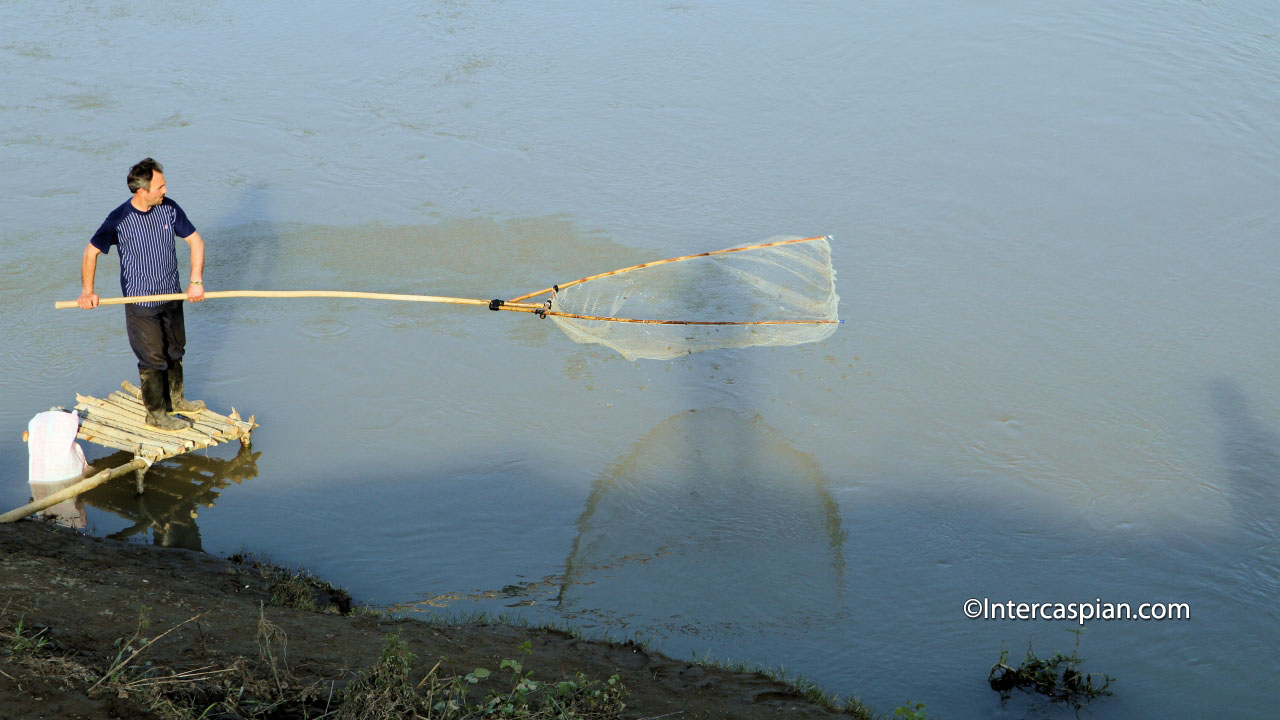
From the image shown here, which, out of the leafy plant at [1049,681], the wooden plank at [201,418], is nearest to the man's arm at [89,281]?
the wooden plank at [201,418]

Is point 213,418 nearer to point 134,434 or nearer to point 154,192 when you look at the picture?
point 134,434

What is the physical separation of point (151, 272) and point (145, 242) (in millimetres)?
157

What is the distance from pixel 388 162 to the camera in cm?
996

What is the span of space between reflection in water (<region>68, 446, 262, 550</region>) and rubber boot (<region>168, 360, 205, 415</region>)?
0.33 metres

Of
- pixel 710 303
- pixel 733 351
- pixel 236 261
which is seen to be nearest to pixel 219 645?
pixel 733 351

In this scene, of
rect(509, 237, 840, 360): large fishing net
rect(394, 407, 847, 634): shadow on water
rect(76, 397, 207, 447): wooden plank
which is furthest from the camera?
rect(509, 237, 840, 360): large fishing net

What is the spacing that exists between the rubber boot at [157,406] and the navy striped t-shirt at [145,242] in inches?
16.8

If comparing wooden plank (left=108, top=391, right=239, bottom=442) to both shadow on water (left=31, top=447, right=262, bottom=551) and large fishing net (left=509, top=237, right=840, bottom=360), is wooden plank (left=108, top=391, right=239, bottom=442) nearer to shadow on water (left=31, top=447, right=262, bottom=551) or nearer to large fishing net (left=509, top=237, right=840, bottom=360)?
shadow on water (left=31, top=447, right=262, bottom=551)

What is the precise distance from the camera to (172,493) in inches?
235

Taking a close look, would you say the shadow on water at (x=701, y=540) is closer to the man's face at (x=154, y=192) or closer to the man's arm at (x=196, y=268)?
the man's arm at (x=196, y=268)

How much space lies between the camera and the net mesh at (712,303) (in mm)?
7262

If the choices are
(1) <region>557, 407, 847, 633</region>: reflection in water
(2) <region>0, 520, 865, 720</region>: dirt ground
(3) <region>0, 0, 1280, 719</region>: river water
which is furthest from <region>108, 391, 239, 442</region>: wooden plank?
(1) <region>557, 407, 847, 633</region>: reflection in water

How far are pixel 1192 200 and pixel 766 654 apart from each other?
21.4ft

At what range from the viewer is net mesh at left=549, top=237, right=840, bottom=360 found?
7262 millimetres
